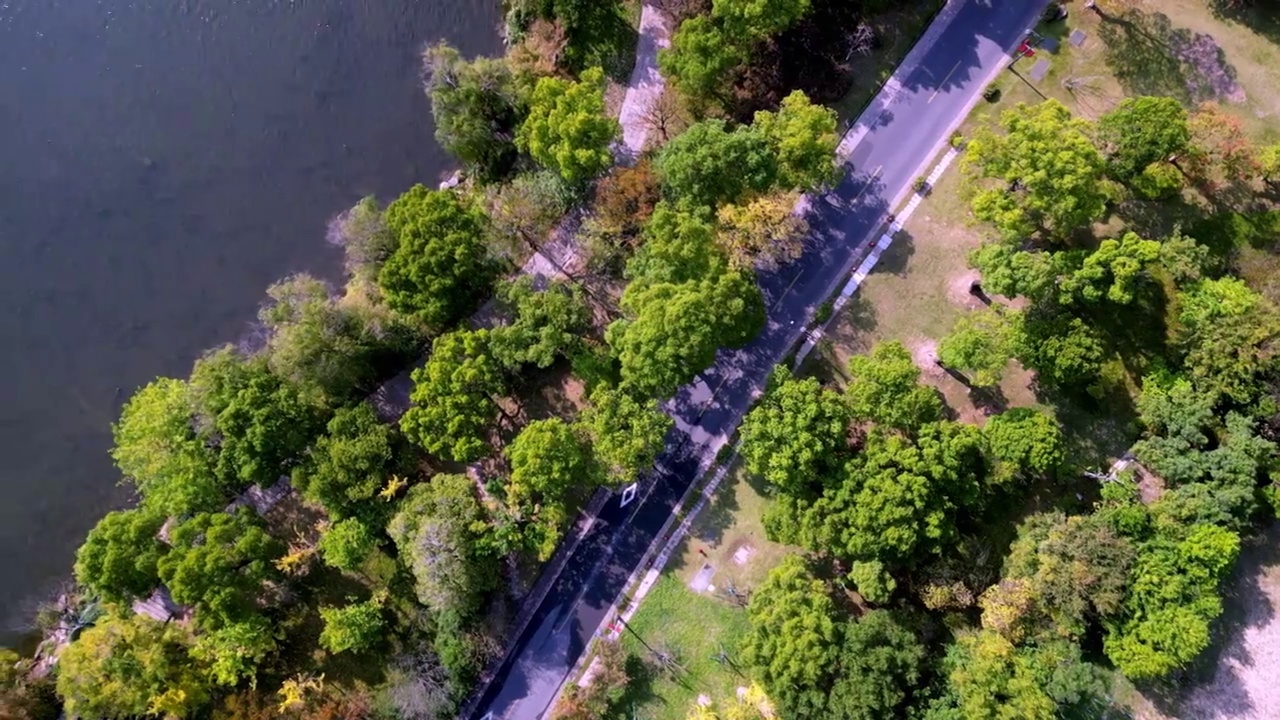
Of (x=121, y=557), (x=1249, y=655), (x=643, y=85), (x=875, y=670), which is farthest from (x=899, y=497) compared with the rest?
(x=121, y=557)

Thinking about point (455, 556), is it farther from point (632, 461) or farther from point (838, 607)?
point (838, 607)

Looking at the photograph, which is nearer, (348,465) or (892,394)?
(892,394)

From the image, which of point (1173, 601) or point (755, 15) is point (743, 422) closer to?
point (755, 15)

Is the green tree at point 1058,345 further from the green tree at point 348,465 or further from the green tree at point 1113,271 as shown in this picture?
the green tree at point 348,465

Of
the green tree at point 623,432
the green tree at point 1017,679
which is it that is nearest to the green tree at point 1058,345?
the green tree at point 1017,679

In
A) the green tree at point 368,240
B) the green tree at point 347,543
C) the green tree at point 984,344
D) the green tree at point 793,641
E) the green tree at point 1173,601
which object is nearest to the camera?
the green tree at point 1173,601

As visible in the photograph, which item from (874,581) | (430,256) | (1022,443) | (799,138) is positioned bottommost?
(430,256)
